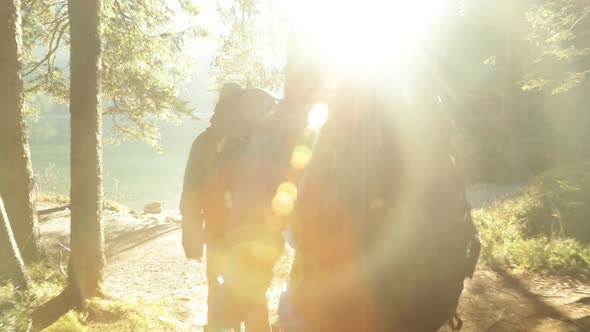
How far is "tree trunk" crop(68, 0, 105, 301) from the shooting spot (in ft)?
16.4

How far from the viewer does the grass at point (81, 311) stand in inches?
141

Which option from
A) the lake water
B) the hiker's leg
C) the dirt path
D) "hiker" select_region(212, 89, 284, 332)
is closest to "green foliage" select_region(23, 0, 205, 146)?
the dirt path

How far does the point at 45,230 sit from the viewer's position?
9930 mm

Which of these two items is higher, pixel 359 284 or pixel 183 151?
pixel 359 284

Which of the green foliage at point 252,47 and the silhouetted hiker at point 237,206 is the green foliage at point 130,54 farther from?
the silhouetted hiker at point 237,206

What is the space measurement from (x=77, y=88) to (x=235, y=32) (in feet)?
11.6

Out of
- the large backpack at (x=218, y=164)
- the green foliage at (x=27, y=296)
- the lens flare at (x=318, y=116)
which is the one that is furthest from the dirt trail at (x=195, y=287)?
the lens flare at (x=318, y=116)

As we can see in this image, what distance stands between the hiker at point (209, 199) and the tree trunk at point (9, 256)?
80.8 inches

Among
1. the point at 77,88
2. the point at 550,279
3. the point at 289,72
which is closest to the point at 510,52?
the point at 550,279

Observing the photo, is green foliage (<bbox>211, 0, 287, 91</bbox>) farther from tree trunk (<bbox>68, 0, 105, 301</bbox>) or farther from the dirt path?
the dirt path

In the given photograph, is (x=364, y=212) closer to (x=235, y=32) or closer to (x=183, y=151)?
(x=235, y=32)

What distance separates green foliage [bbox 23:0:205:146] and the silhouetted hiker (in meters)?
4.90

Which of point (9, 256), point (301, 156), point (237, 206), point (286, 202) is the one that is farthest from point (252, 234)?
point (9, 256)

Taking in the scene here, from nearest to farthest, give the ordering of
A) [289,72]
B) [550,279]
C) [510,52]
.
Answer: [289,72], [550,279], [510,52]
